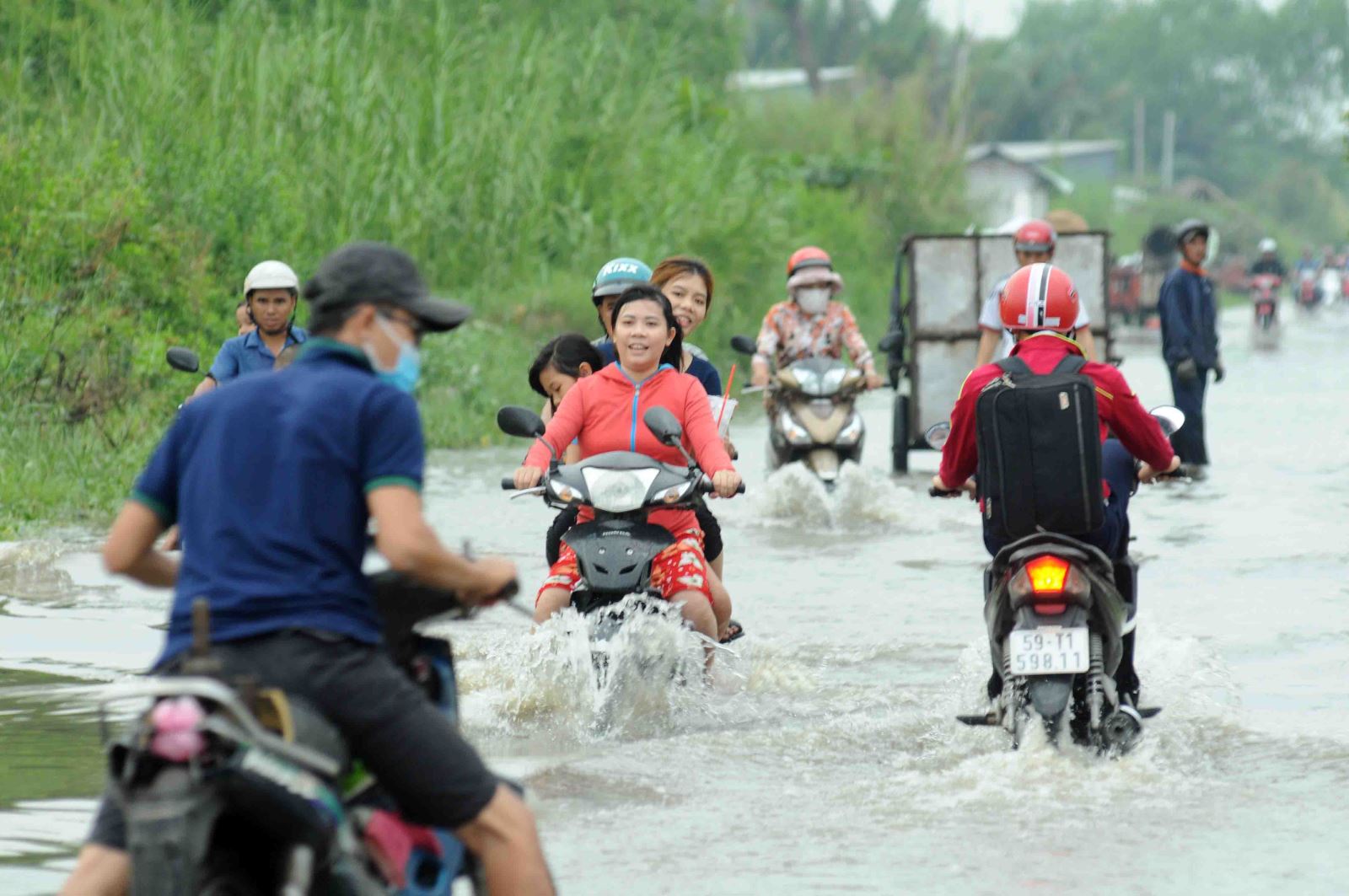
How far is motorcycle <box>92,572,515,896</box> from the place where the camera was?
157 inches

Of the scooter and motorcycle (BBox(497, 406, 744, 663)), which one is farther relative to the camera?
the scooter

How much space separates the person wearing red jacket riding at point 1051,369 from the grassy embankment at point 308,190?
7021 mm

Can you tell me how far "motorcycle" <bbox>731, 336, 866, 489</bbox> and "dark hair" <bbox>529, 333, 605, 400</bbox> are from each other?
629 cm

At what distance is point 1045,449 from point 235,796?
142 inches

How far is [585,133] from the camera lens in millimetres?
27812

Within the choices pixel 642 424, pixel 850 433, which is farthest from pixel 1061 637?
pixel 850 433

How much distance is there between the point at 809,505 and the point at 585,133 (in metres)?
13.3

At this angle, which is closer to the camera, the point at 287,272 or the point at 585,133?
the point at 287,272

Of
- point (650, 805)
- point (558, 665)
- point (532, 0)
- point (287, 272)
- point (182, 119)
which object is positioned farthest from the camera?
point (532, 0)

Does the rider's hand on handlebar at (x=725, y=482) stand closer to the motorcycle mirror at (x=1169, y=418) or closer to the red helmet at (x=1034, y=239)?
the motorcycle mirror at (x=1169, y=418)

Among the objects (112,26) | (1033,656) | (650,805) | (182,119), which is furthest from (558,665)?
(112,26)

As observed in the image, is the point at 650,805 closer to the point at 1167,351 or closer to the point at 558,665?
the point at 558,665

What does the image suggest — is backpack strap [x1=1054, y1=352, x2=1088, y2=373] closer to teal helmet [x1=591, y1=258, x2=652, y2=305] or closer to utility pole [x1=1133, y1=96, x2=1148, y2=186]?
teal helmet [x1=591, y1=258, x2=652, y2=305]

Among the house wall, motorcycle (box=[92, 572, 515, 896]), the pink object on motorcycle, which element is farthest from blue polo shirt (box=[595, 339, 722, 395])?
the house wall
